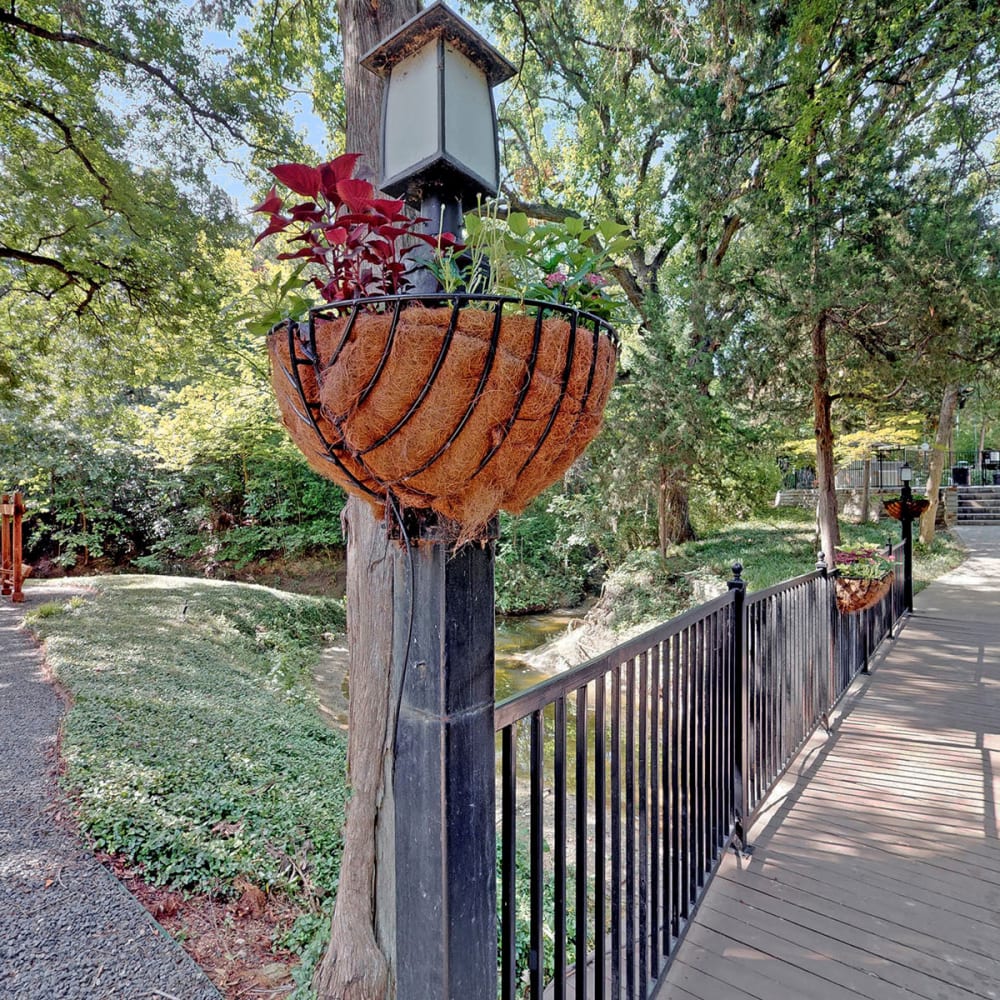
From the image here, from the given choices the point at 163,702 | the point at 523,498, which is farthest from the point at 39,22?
the point at 523,498

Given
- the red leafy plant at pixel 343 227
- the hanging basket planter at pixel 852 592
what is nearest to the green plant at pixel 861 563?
the hanging basket planter at pixel 852 592

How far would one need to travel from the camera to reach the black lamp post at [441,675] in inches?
31.5

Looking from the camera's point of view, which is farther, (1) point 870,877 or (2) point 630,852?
(1) point 870,877

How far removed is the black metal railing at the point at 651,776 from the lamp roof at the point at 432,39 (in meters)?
1.05

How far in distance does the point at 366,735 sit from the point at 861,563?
11.6 feet

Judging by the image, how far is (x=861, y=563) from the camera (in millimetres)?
3857

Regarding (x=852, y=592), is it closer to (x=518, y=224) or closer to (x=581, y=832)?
(x=581, y=832)

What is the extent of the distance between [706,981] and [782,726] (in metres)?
1.28

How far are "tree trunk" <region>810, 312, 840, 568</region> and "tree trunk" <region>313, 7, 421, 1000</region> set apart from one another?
5137 mm

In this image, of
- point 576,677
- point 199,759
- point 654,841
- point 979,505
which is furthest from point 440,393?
point 979,505

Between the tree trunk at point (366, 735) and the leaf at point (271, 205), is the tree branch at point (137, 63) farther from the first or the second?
the leaf at point (271, 205)

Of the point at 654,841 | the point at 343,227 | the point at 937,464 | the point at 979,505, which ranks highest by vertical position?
the point at 937,464

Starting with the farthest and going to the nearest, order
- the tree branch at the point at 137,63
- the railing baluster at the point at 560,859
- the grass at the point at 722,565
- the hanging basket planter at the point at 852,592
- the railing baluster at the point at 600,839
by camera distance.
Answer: the grass at the point at 722,565 → the tree branch at the point at 137,63 → the hanging basket planter at the point at 852,592 → the railing baluster at the point at 600,839 → the railing baluster at the point at 560,859

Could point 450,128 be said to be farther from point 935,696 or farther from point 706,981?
→ point 935,696
